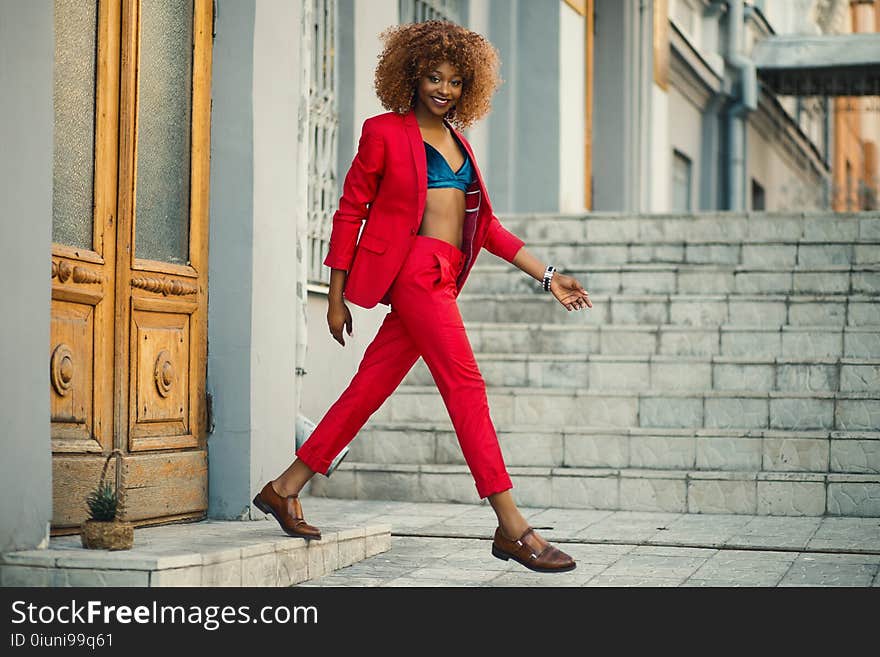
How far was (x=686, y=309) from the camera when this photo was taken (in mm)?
9719

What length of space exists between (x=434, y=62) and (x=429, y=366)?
1138 mm

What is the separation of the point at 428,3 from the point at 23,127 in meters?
7.33

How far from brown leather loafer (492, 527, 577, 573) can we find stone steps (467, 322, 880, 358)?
4.12 m

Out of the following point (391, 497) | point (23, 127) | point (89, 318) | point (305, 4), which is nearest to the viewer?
point (23, 127)

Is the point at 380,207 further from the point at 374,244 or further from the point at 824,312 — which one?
the point at 824,312

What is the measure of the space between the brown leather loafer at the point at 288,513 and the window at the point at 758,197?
20.6 m

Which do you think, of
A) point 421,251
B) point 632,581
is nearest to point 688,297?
point 632,581

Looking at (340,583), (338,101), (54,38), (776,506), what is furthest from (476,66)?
(338,101)

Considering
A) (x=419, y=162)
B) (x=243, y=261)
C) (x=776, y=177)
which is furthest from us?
(x=776, y=177)

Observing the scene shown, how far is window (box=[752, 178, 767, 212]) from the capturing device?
2541 centimetres

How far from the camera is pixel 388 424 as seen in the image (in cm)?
865

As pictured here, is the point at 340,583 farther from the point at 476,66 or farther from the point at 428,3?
the point at 428,3

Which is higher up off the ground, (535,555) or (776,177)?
(776,177)

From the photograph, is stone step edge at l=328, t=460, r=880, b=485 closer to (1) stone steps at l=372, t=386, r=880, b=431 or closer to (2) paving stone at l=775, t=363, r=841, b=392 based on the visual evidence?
(1) stone steps at l=372, t=386, r=880, b=431
